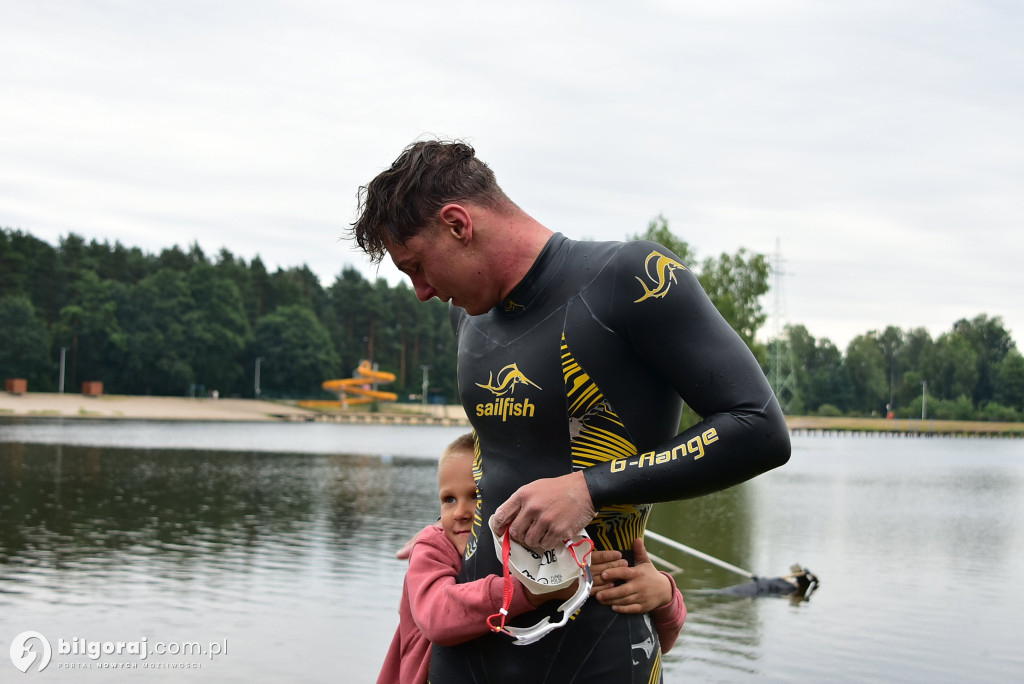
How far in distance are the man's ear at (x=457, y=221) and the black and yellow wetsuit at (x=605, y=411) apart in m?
0.22

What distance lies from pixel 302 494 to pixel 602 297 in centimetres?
2896

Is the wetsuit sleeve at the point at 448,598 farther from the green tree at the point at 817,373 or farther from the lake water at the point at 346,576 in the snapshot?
the green tree at the point at 817,373

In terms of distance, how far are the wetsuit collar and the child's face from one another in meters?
0.72

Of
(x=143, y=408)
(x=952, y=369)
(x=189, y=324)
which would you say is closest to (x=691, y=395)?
(x=143, y=408)

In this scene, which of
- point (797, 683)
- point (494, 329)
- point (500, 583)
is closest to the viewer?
point (500, 583)

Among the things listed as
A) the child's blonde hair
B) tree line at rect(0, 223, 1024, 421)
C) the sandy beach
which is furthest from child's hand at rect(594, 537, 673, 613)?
the sandy beach

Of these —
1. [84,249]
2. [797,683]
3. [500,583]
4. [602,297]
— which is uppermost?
[84,249]

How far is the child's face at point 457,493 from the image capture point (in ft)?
9.54

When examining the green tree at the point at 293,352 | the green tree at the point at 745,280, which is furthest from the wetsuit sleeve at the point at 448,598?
the green tree at the point at 293,352

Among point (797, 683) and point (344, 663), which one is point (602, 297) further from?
point (797, 683)

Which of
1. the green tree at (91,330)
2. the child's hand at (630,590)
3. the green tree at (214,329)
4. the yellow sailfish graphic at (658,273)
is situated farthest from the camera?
the green tree at (214,329)

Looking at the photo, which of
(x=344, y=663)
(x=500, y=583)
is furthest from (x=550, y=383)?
(x=344, y=663)

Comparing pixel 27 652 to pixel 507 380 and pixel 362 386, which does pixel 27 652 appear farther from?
pixel 362 386

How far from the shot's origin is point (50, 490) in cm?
2678
